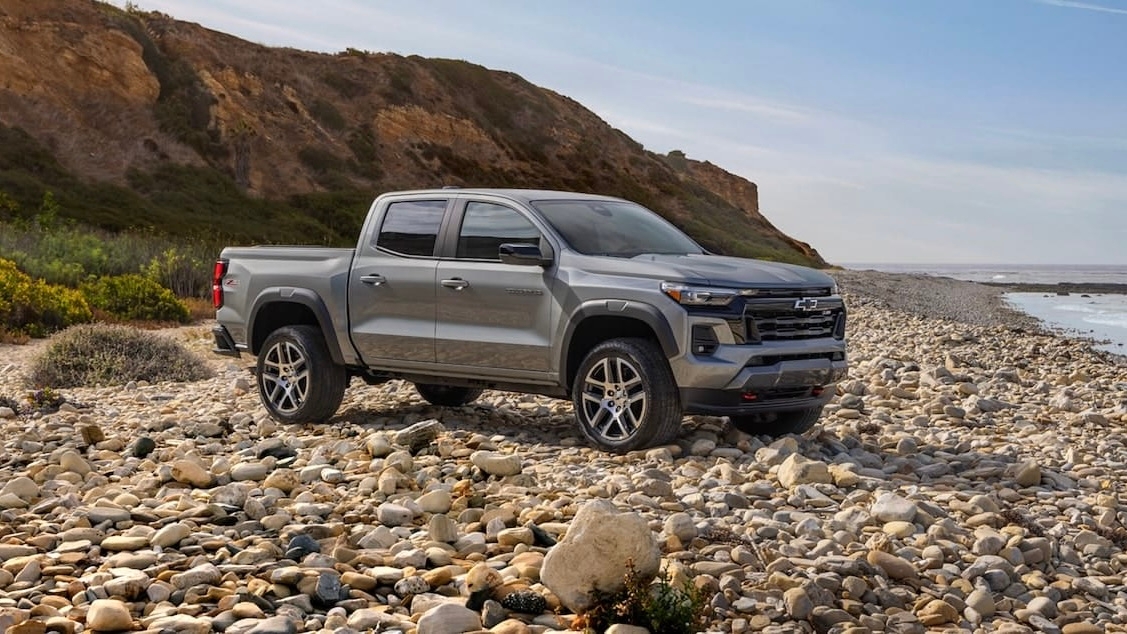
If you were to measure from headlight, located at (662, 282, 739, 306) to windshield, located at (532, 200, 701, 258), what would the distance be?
0.93 metres

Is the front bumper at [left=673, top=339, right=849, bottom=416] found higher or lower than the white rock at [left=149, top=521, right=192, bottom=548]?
higher

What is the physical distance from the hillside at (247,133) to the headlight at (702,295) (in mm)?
34620

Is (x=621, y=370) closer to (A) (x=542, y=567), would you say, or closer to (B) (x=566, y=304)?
(B) (x=566, y=304)

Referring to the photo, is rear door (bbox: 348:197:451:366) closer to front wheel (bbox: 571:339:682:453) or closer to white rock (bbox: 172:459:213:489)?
front wheel (bbox: 571:339:682:453)

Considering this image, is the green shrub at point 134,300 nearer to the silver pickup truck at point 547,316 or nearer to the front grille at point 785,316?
the silver pickup truck at point 547,316

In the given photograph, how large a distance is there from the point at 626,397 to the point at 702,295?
94cm

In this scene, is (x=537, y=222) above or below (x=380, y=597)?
above

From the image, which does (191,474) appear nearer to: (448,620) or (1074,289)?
(448,620)

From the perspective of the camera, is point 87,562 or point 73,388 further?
point 73,388

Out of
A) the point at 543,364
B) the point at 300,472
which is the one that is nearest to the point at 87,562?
the point at 300,472

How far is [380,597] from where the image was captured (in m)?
5.51

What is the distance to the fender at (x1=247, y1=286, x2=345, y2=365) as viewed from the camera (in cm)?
991

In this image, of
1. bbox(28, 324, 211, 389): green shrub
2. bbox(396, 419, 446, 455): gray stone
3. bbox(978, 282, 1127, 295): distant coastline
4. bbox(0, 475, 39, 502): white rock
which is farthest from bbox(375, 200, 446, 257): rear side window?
bbox(978, 282, 1127, 295): distant coastline

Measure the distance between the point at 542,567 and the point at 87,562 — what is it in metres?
2.45
